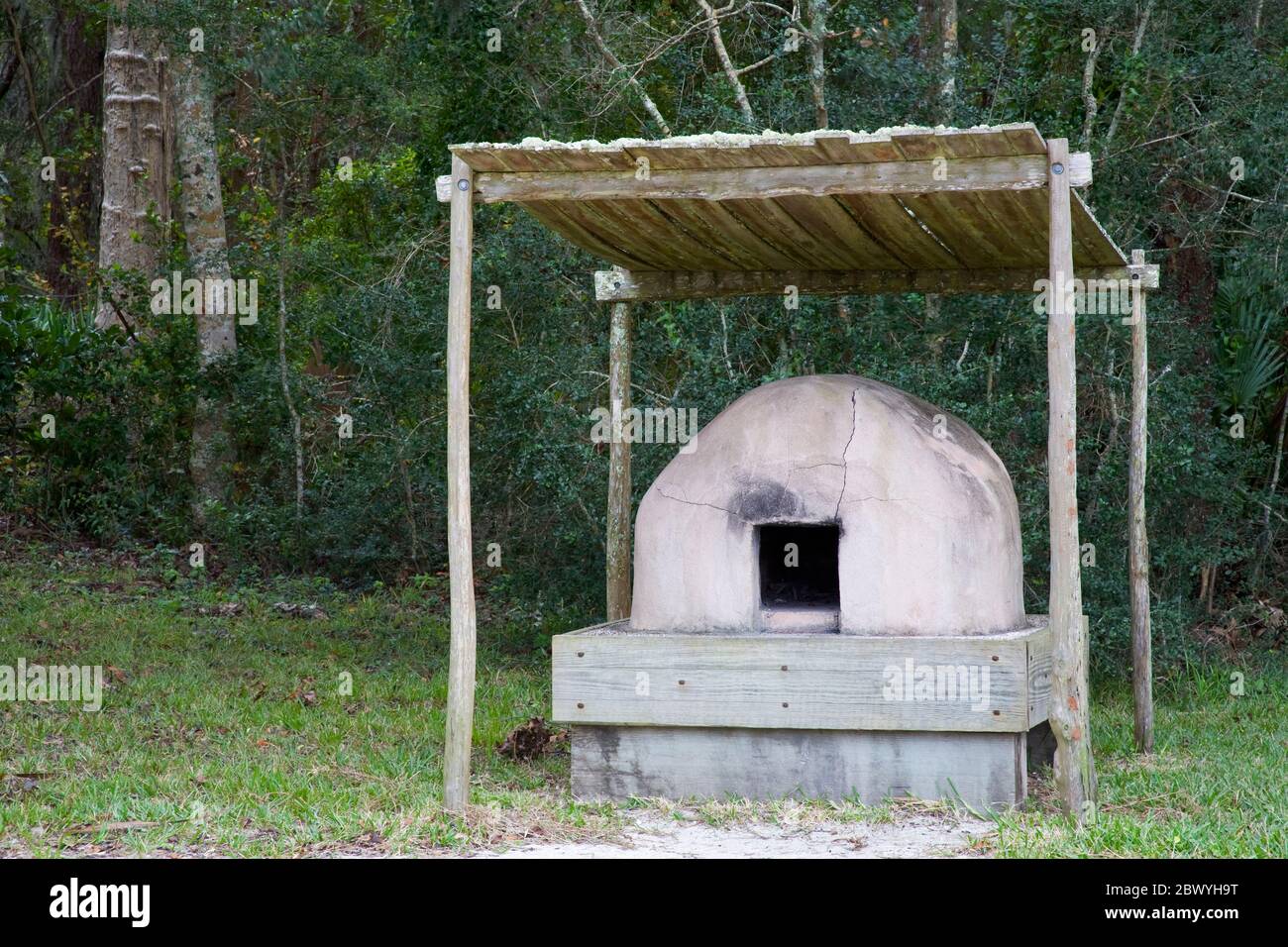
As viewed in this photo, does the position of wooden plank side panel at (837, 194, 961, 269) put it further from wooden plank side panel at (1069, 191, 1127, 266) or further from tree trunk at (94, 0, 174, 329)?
tree trunk at (94, 0, 174, 329)

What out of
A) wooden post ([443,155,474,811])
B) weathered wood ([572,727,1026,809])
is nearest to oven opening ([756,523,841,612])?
weathered wood ([572,727,1026,809])

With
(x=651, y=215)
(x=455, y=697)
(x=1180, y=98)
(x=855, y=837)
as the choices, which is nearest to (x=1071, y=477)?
(x=855, y=837)

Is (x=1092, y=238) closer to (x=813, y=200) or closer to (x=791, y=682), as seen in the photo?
(x=813, y=200)

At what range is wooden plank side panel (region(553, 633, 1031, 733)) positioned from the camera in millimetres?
6199

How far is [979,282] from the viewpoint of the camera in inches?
308

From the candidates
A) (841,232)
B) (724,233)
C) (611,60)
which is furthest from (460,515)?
(611,60)

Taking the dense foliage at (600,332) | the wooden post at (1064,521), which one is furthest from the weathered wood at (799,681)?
the dense foliage at (600,332)

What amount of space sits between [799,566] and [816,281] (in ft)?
5.07

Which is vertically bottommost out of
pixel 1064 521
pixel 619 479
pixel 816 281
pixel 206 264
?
pixel 1064 521

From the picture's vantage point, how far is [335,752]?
7.40 m

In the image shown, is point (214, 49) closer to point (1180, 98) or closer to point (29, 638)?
point (29, 638)

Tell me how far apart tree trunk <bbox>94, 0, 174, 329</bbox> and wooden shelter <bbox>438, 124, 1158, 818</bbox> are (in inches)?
369

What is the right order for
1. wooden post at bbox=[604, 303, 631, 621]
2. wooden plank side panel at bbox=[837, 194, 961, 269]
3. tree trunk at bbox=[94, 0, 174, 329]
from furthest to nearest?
tree trunk at bbox=[94, 0, 174, 329] < wooden post at bbox=[604, 303, 631, 621] < wooden plank side panel at bbox=[837, 194, 961, 269]

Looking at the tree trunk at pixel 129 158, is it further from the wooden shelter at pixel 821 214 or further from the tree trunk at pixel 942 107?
the wooden shelter at pixel 821 214
